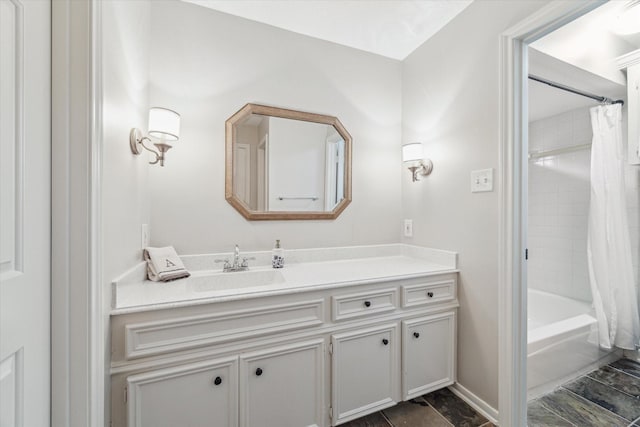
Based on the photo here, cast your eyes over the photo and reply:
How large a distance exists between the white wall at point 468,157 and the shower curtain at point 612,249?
1231 millimetres

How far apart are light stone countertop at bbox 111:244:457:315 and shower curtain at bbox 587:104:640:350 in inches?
54.1

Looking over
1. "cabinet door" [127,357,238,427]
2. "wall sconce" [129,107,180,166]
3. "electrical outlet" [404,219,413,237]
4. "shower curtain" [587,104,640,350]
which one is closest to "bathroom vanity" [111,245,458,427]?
"cabinet door" [127,357,238,427]

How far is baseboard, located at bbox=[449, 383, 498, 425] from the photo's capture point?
1.47m

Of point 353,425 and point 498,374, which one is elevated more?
point 498,374

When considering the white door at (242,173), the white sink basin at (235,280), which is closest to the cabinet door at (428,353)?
the white sink basin at (235,280)


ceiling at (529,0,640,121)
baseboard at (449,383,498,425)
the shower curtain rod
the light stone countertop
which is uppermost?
ceiling at (529,0,640,121)

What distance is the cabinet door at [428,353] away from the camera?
1.54m

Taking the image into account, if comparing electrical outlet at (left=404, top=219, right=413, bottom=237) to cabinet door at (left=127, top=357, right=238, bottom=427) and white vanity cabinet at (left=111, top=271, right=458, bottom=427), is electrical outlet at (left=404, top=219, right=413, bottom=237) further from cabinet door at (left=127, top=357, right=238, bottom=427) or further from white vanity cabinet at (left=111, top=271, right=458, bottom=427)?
cabinet door at (left=127, top=357, right=238, bottom=427)

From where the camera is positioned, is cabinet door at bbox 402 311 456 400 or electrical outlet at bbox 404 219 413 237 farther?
electrical outlet at bbox 404 219 413 237

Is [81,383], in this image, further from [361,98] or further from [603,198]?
[603,198]
